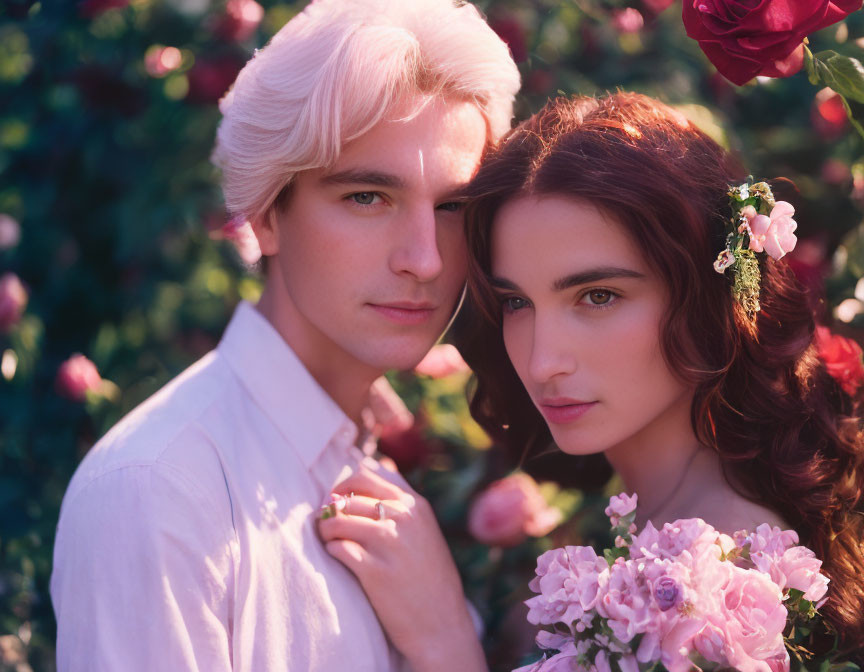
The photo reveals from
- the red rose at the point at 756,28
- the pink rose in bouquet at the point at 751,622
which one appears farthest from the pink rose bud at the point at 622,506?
the red rose at the point at 756,28

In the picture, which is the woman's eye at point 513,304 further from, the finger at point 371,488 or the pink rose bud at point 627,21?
the pink rose bud at point 627,21

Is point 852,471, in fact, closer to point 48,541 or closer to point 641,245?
point 641,245

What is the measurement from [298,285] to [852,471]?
55.9 inches

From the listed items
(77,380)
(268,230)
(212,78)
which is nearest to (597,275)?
(268,230)

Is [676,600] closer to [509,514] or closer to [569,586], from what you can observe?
[569,586]

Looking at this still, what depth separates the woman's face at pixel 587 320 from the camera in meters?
2.09

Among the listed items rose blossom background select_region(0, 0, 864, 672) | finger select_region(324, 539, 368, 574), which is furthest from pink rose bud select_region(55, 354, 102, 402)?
finger select_region(324, 539, 368, 574)

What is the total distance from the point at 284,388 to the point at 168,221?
1.02m

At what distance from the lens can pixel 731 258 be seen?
204 cm

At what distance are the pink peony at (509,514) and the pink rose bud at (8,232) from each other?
73.1 inches

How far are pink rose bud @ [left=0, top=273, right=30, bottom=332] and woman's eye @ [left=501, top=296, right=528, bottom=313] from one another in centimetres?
173

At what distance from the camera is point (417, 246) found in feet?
7.61

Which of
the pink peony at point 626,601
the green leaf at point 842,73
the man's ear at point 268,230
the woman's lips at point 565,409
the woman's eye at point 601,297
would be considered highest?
the green leaf at point 842,73

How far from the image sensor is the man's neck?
2555 millimetres
